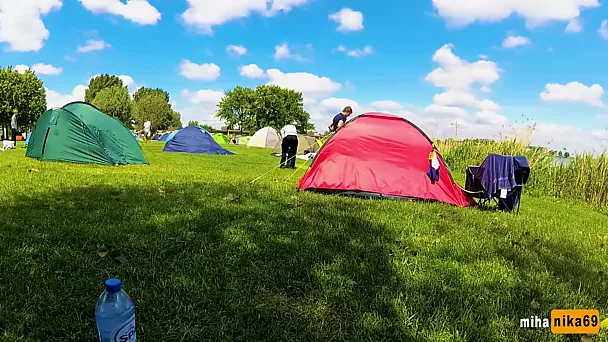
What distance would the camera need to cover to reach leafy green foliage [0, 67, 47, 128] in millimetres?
34250

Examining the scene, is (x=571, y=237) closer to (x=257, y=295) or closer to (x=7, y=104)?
(x=257, y=295)

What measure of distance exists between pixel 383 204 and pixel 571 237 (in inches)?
99.1

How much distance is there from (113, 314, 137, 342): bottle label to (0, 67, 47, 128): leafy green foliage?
40865 mm

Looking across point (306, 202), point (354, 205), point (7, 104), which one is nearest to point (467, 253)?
point (354, 205)

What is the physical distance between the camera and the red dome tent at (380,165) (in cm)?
684

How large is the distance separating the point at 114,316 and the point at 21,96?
1630 inches

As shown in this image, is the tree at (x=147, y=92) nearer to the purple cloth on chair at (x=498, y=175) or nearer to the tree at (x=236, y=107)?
the tree at (x=236, y=107)

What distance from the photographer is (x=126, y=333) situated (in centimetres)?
206

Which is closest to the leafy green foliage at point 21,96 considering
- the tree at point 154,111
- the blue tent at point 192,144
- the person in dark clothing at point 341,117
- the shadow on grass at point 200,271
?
the blue tent at point 192,144

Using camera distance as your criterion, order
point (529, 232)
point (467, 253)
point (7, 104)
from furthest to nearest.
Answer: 1. point (7, 104)
2. point (529, 232)
3. point (467, 253)

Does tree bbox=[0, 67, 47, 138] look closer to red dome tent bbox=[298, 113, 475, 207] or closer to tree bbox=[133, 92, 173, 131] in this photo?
tree bbox=[133, 92, 173, 131]

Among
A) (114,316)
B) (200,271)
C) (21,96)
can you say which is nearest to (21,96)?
(21,96)

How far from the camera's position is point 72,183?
6.68 metres

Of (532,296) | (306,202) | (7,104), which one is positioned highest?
(7,104)
